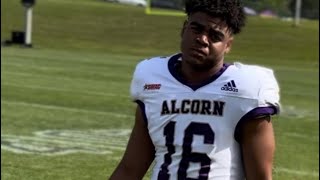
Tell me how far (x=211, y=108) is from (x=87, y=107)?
37.1 ft

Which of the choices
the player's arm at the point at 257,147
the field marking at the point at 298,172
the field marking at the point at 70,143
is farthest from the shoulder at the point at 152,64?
the field marking at the point at 298,172

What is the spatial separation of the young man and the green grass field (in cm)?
114

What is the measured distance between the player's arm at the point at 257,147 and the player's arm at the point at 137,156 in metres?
0.38

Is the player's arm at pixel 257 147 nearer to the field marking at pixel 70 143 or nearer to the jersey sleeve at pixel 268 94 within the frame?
the jersey sleeve at pixel 268 94

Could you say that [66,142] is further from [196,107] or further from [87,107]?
[196,107]

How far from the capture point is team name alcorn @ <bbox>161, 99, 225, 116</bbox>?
3.00m

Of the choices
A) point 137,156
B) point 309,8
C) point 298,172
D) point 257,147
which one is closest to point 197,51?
point 257,147

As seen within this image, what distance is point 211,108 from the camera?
3000 mm

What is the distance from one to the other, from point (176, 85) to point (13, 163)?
5618mm

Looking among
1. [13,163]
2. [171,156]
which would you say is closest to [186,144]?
[171,156]

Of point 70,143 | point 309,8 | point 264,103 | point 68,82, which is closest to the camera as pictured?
point 264,103

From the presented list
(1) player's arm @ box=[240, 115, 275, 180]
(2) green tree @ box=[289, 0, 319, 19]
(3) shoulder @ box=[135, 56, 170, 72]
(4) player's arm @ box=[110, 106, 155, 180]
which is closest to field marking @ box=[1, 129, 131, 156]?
(4) player's arm @ box=[110, 106, 155, 180]

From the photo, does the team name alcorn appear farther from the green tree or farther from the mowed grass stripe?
the green tree

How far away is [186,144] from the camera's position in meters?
3.02
